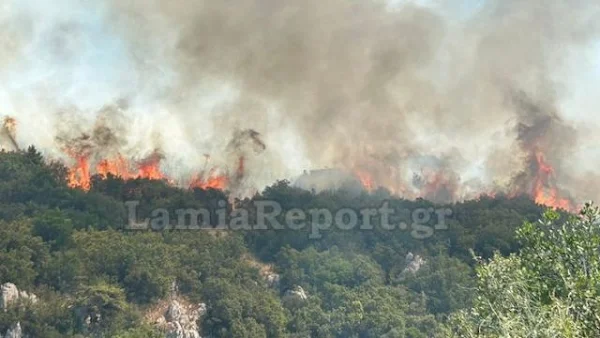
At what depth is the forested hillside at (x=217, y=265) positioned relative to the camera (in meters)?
95.7

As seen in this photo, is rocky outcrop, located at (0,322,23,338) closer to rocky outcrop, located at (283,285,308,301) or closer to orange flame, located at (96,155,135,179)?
rocky outcrop, located at (283,285,308,301)

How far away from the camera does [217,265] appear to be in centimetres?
11144

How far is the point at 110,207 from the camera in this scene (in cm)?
12275

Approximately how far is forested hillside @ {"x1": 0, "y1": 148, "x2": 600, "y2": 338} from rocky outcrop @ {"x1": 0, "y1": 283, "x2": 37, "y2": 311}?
0.26 m

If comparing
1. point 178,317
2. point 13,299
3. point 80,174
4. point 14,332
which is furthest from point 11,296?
point 80,174

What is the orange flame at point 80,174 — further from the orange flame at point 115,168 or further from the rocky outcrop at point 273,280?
the rocky outcrop at point 273,280

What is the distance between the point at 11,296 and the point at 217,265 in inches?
1045

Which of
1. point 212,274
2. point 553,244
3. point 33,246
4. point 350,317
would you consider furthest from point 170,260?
point 553,244

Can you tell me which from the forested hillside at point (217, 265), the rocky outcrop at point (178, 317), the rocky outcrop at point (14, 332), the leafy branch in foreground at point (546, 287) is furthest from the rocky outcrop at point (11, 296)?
the leafy branch in foreground at point (546, 287)

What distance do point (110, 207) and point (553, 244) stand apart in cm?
10105

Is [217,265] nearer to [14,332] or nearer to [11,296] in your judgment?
[11,296]

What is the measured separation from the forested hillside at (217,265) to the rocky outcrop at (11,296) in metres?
0.26

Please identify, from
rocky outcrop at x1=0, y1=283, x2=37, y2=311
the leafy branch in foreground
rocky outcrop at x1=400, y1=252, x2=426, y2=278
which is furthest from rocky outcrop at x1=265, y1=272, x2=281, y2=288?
the leafy branch in foreground

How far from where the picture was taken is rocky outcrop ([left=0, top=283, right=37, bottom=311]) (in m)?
91.8
